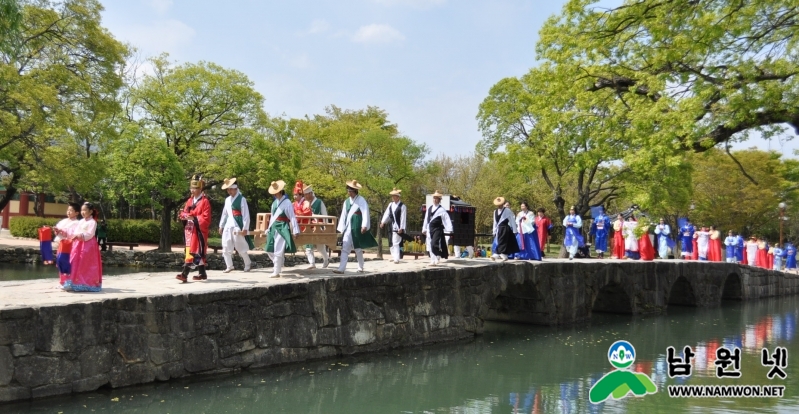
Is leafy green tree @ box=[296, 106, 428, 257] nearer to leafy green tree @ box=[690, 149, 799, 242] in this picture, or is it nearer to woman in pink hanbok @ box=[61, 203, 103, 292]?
leafy green tree @ box=[690, 149, 799, 242]

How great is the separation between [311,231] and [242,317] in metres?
2.62

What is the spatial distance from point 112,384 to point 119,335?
54 cm

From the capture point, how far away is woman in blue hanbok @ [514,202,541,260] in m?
17.2

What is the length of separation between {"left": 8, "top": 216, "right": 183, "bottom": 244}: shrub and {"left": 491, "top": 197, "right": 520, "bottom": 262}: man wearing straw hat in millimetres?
22836

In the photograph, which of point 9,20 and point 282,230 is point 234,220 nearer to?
point 282,230

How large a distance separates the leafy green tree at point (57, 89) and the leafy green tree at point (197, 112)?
240 centimetres

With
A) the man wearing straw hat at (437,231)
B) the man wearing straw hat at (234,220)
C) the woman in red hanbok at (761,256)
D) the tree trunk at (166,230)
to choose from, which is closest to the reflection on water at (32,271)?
the tree trunk at (166,230)

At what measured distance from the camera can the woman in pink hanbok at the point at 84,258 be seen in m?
8.54

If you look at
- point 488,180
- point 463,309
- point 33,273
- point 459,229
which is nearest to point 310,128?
point 488,180

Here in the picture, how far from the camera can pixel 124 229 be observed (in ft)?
110

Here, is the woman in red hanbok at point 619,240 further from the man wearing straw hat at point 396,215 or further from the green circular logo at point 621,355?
the man wearing straw hat at point 396,215

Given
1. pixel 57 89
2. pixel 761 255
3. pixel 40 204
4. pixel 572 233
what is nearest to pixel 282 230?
pixel 572 233

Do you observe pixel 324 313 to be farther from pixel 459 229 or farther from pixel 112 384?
pixel 459 229

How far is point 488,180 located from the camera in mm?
40625
